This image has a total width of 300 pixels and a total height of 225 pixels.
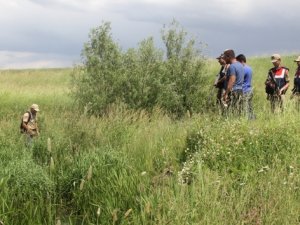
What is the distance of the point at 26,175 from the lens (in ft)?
22.2

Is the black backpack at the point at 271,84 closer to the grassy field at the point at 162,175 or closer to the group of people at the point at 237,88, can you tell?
the group of people at the point at 237,88

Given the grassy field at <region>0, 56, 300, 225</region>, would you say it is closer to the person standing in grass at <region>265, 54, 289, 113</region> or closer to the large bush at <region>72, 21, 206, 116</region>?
the person standing in grass at <region>265, 54, 289, 113</region>

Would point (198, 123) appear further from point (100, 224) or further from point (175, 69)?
point (175, 69)

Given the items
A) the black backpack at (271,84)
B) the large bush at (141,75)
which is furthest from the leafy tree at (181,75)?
the black backpack at (271,84)

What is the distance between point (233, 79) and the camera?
10.3m

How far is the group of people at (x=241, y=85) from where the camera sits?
975 centimetres

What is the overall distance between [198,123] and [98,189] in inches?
112

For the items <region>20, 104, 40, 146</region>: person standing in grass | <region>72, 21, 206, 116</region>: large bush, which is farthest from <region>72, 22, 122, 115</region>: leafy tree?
<region>20, 104, 40, 146</region>: person standing in grass

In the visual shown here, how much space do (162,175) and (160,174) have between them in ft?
1.53

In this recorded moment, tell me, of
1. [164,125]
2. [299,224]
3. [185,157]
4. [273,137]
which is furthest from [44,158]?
[299,224]

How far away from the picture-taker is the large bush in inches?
696

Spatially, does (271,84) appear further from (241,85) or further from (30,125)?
(30,125)

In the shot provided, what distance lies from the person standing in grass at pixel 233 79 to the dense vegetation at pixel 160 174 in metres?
1.05

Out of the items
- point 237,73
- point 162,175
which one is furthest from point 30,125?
point 162,175
